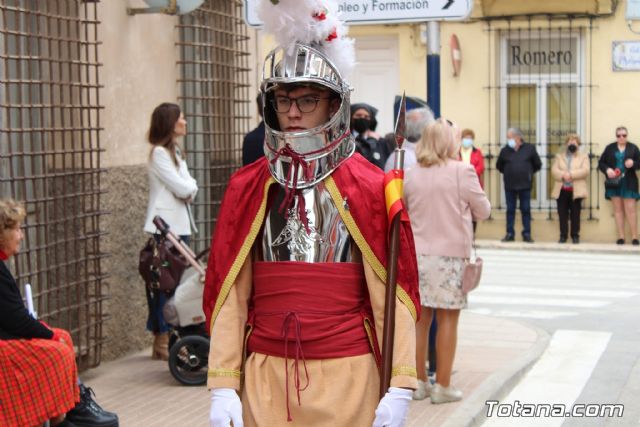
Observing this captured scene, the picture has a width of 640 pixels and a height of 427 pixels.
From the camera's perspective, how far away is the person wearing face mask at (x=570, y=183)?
62.3ft

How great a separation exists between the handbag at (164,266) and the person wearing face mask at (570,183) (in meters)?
11.9

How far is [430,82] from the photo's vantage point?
8.34m

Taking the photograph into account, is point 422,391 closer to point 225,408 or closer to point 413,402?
point 413,402

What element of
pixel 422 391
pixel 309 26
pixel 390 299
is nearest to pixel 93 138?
pixel 422 391

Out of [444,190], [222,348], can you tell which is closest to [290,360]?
[222,348]

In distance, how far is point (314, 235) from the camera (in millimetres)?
3971

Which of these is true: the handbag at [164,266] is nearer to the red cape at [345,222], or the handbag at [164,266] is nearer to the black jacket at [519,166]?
the red cape at [345,222]

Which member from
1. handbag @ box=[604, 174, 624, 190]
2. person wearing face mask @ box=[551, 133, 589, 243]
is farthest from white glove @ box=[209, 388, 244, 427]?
handbag @ box=[604, 174, 624, 190]

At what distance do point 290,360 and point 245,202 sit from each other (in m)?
0.57

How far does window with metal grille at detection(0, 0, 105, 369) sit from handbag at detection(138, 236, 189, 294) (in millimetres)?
459

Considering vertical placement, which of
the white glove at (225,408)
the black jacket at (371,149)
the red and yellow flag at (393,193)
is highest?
the black jacket at (371,149)

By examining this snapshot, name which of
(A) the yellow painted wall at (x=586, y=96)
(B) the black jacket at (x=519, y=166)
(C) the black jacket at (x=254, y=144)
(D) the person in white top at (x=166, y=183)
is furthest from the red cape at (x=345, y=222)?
(A) the yellow painted wall at (x=586, y=96)

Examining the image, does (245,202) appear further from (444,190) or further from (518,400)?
(518,400)

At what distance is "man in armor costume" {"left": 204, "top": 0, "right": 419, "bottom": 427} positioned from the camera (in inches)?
154
